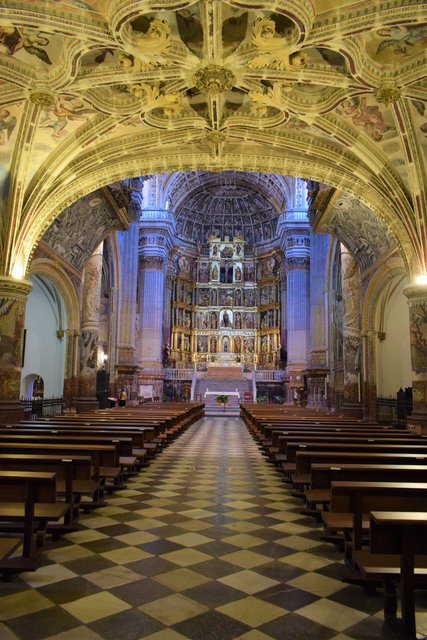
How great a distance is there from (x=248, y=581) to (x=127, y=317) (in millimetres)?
21765

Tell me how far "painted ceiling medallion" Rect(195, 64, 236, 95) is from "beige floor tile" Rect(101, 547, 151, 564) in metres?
8.66

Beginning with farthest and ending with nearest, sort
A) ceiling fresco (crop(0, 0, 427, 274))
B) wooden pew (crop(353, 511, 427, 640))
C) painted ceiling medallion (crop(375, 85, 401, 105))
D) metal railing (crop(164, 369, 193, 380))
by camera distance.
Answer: metal railing (crop(164, 369, 193, 380)) → painted ceiling medallion (crop(375, 85, 401, 105)) → ceiling fresco (crop(0, 0, 427, 274)) → wooden pew (crop(353, 511, 427, 640))

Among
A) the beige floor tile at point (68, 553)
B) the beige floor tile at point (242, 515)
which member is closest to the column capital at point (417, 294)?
the beige floor tile at point (242, 515)

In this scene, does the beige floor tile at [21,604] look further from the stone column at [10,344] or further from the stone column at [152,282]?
the stone column at [152,282]

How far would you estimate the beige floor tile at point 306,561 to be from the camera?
416 centimetres

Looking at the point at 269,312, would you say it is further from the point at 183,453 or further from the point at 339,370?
the point at 183,453

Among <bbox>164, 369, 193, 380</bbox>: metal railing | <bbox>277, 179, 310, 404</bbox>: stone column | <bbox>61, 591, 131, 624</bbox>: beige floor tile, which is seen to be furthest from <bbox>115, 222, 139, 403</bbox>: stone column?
<bbox>61, 591, 131, 624</bbox>: beige floor tile

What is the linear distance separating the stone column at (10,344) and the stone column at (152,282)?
65.5 ft

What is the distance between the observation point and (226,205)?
41969mm

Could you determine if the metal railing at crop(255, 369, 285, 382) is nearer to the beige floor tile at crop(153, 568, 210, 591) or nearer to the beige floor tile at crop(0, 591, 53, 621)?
the beige floor tile at crop(153, 568, 210, 591)

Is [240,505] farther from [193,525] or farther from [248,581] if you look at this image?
[248,581]

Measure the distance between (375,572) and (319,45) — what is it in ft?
28.6

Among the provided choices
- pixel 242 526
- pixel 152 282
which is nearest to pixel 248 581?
pixel 242 526

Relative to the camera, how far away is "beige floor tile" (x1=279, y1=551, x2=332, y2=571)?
416cm
